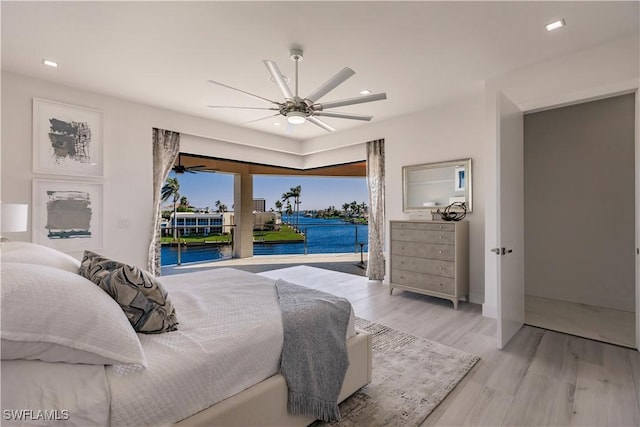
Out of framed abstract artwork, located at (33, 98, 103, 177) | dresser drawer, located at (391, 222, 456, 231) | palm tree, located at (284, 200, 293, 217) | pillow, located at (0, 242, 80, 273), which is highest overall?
framed abstract artwork, located at (33, 98, 103, 177)

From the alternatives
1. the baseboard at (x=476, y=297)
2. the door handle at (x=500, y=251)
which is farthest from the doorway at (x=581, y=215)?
the door handle at (x=500, y=251)

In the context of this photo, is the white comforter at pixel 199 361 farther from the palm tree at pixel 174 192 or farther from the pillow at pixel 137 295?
the palm tree at pixel 174 192

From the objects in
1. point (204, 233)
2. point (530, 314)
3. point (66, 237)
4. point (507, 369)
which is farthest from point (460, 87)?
point (204, 233)

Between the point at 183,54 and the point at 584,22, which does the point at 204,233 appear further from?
the point at 584,22

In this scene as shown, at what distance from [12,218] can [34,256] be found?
1350mm

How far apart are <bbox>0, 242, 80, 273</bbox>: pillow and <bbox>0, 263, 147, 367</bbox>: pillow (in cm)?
47

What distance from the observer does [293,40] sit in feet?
8.50

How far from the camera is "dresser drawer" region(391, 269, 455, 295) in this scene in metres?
3.74

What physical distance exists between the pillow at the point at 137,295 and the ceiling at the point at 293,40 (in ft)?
6.40

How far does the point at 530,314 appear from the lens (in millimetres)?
3453

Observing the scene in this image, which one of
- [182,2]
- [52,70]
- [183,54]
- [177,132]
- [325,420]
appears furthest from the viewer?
[177,132]

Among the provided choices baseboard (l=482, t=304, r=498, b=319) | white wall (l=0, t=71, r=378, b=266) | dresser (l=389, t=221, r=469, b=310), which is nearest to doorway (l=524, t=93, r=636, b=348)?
baseboard (l=482, t=304, r=498, b=319)

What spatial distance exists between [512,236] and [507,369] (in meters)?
1.23

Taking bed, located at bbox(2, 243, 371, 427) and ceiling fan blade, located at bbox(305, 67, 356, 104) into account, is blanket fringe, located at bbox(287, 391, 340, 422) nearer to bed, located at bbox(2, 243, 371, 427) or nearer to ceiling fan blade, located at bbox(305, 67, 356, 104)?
bed, located at bbox(2, 243, 371, 427)
